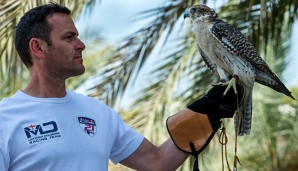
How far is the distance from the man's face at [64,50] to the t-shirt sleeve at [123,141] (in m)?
0.35

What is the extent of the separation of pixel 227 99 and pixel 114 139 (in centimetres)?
61

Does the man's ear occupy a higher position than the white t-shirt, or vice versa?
the man's ear

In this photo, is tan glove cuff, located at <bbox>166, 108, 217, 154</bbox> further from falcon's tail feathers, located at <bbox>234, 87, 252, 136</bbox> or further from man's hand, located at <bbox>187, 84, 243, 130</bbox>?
falcon's tail feathers, located at <bbox>234, 87, 252, 136</bbox>

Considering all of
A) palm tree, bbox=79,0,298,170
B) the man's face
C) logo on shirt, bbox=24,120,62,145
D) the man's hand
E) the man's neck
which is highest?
the man's face

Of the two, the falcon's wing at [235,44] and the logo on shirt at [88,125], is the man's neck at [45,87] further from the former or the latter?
the falcon's wing at [235,44]

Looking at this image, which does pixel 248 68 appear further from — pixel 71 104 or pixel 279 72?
pixel 279 72

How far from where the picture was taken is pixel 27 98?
11.7ft

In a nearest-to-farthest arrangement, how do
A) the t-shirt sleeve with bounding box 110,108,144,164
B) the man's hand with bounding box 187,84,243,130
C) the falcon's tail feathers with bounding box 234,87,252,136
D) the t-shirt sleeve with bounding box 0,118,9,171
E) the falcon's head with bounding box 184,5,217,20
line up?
the t-shirt sleeve with bounding box 0,118,9,171 < the t-shirt sleeve with bounding box 110,108,144,164 < the man's hand with bounding box 187,84,243,130 < the falcon's tail feathers with bounding box 234,87,252,136 < the falcon's head with bounding box 184,5,217,20

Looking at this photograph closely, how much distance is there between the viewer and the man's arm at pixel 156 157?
3.79 metres

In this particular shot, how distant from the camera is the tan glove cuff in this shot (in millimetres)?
3838

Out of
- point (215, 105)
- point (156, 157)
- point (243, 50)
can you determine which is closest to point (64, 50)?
point (156, 157)

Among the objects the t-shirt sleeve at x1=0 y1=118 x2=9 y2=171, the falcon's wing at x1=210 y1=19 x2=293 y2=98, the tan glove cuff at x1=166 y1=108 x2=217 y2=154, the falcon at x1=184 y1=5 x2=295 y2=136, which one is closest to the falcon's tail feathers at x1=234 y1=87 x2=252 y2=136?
the falcon at x1=184 y1=5 x2=295 y2=136

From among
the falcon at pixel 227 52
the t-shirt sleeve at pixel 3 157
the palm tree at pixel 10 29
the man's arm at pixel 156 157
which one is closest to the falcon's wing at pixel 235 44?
the falcon at pixel 227 52

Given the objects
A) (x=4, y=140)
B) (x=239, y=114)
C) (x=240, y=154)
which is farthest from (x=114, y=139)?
(x=240, y=154)
